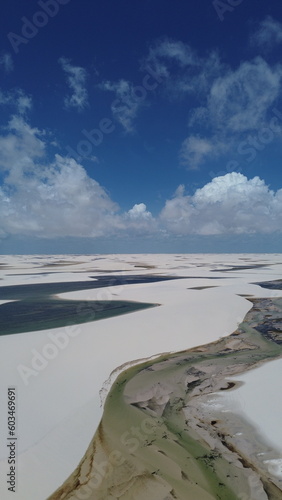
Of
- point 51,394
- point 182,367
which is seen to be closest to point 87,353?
point 51,394

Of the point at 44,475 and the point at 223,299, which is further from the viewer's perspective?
the point at 223,299

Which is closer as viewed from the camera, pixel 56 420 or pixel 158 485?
pixel 158 485

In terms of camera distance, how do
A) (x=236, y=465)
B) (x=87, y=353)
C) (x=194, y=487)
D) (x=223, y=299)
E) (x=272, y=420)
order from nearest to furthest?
(x=194, y=487), (x=236, y=465), (x=272, y=420), (x=87, y=353), (x=223, y=299)

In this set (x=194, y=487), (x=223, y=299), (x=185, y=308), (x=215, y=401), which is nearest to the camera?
(x=194, y=487)

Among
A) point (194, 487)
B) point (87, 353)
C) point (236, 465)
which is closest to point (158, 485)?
point (194, 487)

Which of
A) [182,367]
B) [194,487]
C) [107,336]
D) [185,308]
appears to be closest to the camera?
[194,487]

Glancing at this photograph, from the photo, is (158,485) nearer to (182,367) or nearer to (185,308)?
(182,367)

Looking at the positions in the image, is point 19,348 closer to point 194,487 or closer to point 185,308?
point 194,487

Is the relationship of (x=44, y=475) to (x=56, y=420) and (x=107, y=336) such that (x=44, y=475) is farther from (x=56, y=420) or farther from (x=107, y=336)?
(x=107, y=336)

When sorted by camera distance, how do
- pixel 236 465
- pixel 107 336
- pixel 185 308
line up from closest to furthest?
pixel 236 465 < pixel 107 336 < pixel 185 308
